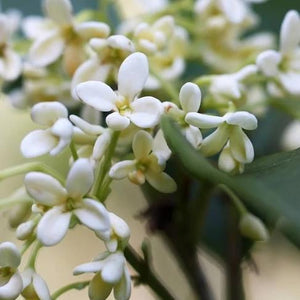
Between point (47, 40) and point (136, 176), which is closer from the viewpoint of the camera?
point (136, 176)

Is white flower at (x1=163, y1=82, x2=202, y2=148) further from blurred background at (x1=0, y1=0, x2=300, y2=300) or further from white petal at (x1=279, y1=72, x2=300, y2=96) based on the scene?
blurred background at (x1=0, y1=0, x2=300, y2=300)

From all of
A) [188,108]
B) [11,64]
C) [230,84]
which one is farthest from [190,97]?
[11,64]

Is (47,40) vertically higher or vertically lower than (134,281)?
higher

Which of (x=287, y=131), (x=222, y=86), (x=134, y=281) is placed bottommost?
(x=287, y=131)

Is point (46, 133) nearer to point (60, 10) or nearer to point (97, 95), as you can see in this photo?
point (97, 95)

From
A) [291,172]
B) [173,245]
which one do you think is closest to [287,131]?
[173,245]

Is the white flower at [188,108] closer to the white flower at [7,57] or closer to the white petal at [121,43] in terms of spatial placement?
the white petal at [121,43]

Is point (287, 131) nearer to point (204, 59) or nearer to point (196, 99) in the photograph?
point (204, 59)
